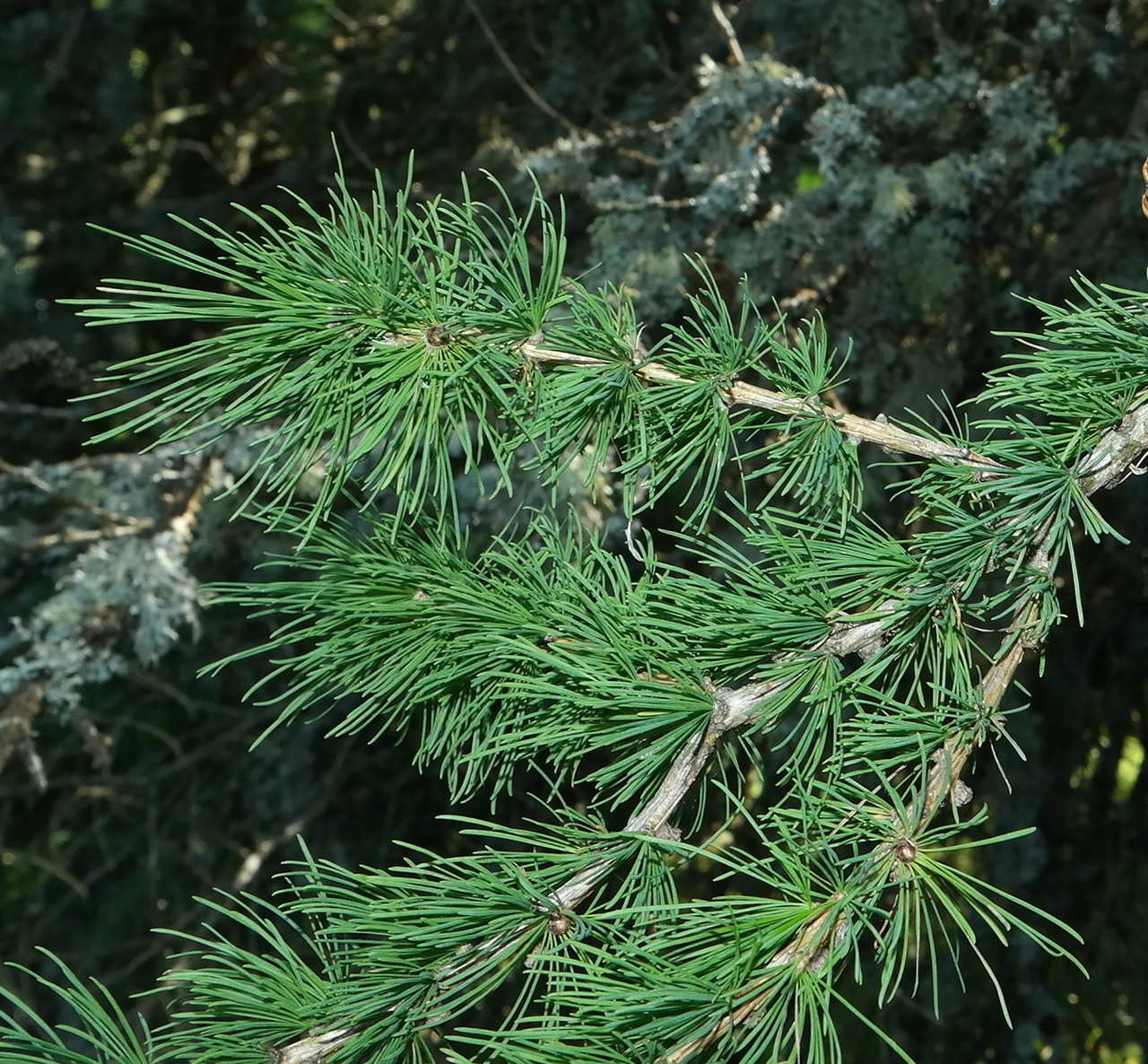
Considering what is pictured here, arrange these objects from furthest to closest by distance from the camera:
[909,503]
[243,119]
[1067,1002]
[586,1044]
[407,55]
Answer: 1. [243,119]
2. [407,55]
3. [1067,1002]
4. [909,503]
5. [586,1044]

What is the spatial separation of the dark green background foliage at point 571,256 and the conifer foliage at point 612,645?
0.30m

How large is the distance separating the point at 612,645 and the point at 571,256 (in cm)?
100

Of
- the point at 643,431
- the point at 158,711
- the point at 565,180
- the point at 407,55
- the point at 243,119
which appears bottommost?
the point at 158,711

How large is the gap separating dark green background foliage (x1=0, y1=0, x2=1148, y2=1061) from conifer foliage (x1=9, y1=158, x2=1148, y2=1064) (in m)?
0.30

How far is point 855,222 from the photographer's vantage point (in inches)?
47.7

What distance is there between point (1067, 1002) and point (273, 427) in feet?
4.20

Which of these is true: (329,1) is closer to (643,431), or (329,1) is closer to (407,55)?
(407,55)

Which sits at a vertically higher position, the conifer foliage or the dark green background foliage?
the conifer foliage

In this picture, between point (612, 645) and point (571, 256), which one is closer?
point (612, 645)

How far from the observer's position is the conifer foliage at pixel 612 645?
458 millimetres

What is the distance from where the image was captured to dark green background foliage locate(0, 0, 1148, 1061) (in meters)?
1.21

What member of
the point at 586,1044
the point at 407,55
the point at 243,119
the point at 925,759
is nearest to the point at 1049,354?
the point at 925,759

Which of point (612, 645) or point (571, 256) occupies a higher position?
point (612, 645)

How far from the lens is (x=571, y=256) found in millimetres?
1468
